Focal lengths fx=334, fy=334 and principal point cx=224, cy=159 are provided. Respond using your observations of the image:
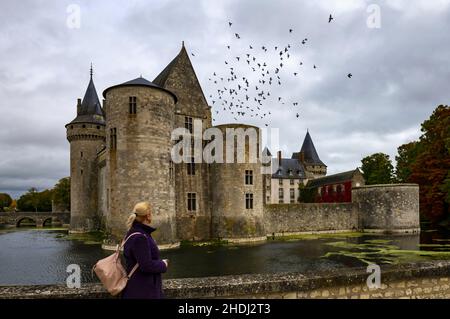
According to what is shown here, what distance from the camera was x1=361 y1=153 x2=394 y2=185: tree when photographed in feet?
150

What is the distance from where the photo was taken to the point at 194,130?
25844 millimetres

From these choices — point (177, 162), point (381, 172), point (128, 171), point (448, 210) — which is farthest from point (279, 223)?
point (381, 172)

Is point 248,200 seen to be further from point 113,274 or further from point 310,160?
point 310,160

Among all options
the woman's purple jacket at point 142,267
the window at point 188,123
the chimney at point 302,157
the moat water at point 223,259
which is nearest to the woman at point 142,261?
the woman's purple jacket at point 142,267

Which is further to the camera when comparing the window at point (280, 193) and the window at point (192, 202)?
the window at point (280, 193)

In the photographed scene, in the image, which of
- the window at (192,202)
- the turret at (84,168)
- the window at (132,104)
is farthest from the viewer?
the turret at (84,168)

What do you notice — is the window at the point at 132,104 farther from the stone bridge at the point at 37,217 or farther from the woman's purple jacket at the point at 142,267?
the stone bridge at the point at 37,217

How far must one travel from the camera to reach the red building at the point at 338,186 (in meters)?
42.0

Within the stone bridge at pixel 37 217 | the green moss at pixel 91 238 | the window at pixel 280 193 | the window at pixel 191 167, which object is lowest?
the stone bridge at pixel 37 217

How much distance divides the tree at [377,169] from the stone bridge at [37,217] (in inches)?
1737

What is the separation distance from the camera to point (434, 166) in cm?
3300

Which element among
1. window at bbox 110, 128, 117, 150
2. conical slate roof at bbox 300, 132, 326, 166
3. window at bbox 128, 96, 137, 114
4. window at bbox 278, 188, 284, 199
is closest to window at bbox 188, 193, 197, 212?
window at bbox 110, 128, 117, 150

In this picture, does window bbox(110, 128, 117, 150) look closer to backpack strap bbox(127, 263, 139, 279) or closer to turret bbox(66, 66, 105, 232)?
turret bbox(66, 66, 105, 232)
